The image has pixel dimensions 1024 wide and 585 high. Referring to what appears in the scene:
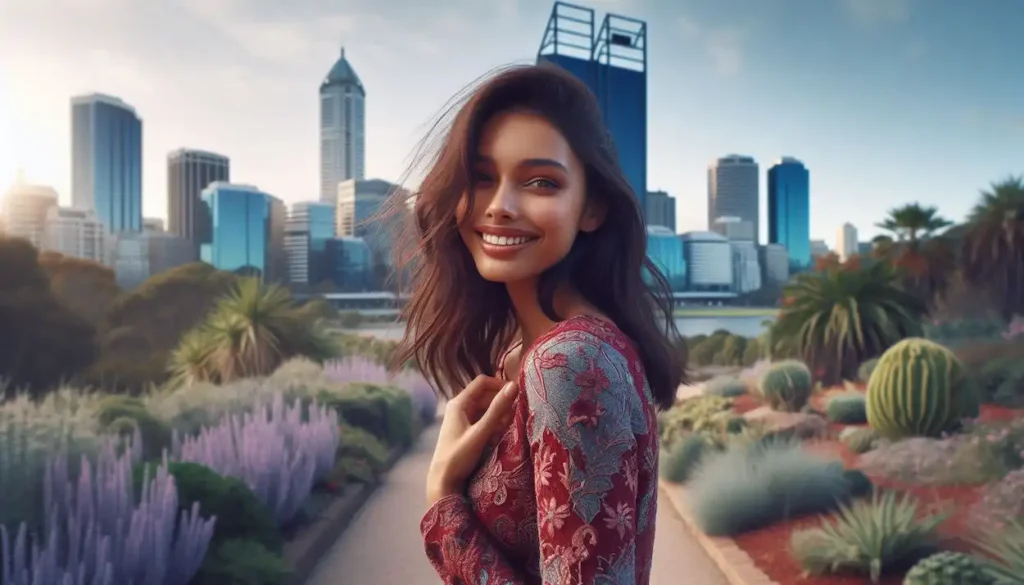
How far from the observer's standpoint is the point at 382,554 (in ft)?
10.4

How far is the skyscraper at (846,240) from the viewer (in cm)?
484

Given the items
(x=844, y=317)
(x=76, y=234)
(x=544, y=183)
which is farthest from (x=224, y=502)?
(x=844, y=317)

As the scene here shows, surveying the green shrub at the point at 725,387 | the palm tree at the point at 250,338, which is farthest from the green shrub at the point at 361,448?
the green shrub at the point at 725,387

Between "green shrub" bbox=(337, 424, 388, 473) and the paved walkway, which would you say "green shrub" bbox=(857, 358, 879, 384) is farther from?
"green shrub" bbox=(337, 424, 388, 473)

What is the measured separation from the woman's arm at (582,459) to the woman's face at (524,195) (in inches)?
7.5

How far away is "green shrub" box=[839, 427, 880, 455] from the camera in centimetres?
419

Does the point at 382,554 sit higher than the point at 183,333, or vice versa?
the point at 183,333

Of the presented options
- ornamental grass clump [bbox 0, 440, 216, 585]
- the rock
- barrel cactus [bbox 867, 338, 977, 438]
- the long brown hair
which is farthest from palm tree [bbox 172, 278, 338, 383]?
barrel cactus [bbox 867, 338, 977, 438]

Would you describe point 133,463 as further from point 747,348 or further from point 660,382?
point 747,348

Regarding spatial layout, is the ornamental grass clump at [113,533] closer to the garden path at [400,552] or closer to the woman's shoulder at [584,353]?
the garden path at [400,552]

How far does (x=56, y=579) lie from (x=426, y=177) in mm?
1794

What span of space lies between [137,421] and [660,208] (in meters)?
3.05

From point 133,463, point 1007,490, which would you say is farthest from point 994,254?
point 133,463

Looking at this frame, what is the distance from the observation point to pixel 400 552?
10.5ft
